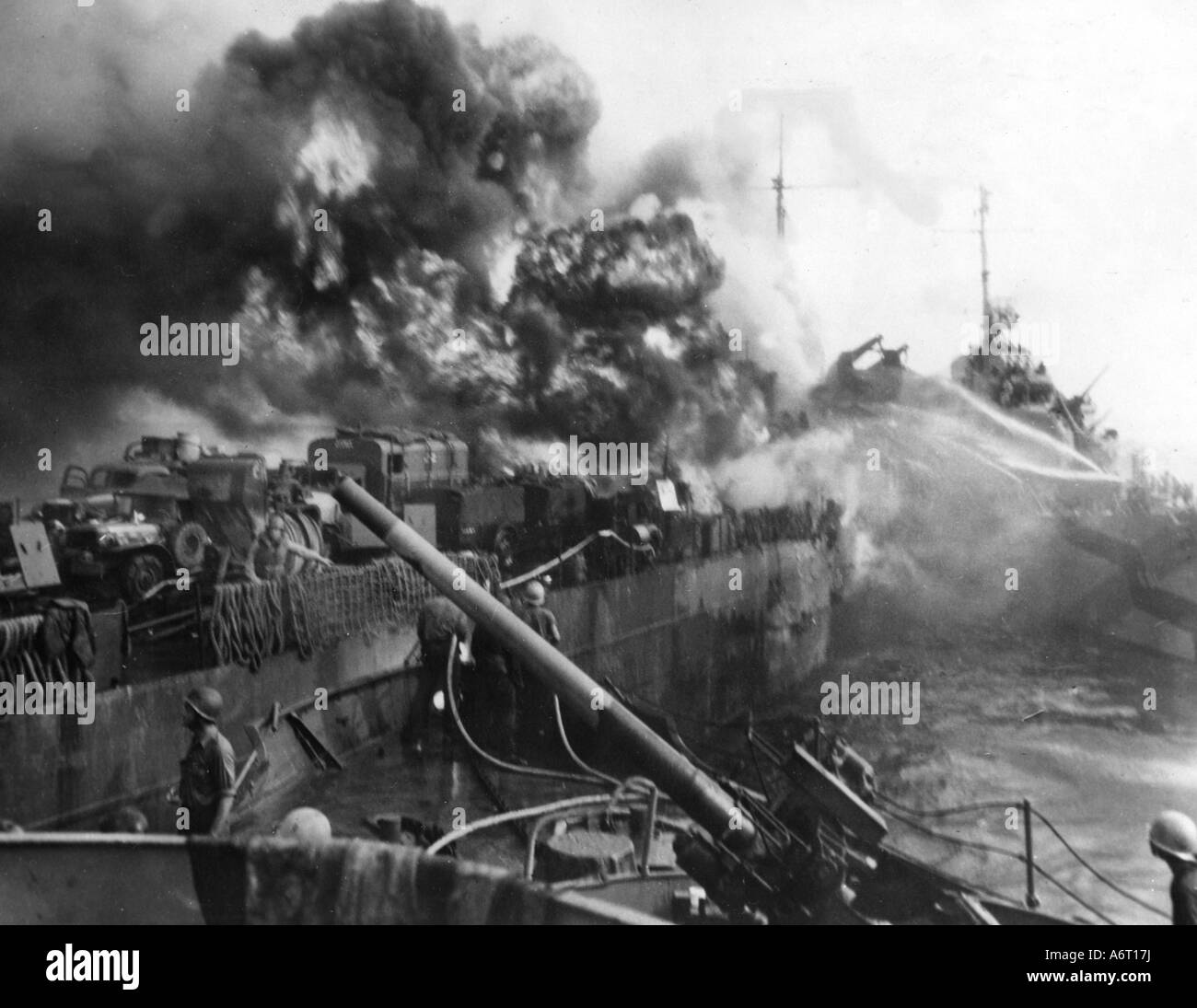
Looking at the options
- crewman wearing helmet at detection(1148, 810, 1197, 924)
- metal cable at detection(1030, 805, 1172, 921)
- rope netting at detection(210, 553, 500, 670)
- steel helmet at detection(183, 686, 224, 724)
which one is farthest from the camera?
rope netting at detection(210, 553, 500, 670)

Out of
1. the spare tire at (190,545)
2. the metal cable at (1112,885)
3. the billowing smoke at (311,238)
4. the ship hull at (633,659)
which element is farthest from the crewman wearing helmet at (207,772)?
the metal cable at (1112,885)

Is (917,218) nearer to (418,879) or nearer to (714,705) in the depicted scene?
(714,705)

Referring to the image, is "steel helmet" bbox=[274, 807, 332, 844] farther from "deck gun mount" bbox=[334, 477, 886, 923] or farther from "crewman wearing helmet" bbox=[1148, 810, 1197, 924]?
"crewman wearing helmet" bbox=[1148, 810, 1197, 924]

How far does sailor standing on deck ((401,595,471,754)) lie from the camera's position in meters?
3.86

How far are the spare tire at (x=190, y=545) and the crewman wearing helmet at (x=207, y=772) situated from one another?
2.09 feet

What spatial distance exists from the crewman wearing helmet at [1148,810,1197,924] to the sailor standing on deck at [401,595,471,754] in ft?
8.92

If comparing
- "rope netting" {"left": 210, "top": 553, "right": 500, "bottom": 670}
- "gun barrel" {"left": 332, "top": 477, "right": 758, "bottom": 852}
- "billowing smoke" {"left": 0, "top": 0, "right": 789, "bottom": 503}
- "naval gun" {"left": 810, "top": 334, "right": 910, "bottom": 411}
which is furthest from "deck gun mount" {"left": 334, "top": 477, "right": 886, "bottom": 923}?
"naval gun" {"left": 810, "top": 334, "right": 910, "bottom": 411}

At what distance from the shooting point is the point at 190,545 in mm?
3992

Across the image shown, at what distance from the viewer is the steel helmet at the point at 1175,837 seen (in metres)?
3.41

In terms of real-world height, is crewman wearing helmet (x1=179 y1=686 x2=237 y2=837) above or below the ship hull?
below

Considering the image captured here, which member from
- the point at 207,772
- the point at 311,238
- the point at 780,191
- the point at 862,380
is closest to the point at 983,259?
the point at 862,380

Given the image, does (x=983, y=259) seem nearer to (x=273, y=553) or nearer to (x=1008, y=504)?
(x=1008, y=504)

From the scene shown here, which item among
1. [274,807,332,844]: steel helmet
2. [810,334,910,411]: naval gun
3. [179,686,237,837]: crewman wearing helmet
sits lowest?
[274,807,332,844]: steel helmet

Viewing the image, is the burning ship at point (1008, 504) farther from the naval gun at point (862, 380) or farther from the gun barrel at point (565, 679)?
the gun barrel at point (565, 679)
